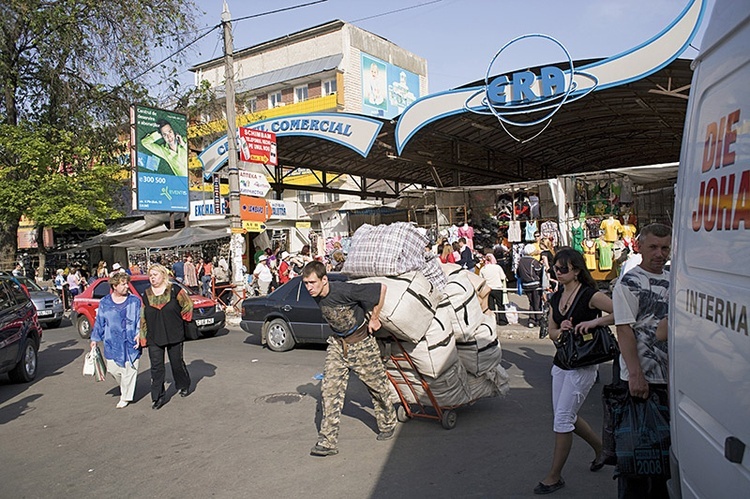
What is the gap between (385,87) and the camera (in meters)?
50.7

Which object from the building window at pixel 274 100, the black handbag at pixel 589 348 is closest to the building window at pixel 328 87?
the building window at pixel 274 100

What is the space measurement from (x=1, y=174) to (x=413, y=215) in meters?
17.7

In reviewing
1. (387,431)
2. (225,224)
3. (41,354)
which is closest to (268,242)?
(225,224)

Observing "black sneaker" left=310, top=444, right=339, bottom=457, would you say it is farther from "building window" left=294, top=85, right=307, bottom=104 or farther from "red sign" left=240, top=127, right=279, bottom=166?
"building window" left=294, top=85, right=307, bottom=104

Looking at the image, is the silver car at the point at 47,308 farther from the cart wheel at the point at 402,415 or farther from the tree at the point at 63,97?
the cart wheel at the point at 402,415

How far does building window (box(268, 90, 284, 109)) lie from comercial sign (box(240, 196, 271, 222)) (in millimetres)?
32229

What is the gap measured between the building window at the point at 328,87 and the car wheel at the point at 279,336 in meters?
36.3

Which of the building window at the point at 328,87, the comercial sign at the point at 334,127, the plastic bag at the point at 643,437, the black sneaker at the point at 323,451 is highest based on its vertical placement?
the building window at the point at 328,87

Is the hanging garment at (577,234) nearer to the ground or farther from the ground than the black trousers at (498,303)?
farther from the ground

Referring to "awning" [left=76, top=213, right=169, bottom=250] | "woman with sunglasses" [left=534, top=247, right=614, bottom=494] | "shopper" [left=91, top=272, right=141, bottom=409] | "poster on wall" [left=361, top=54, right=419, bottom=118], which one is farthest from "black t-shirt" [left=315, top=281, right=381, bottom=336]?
"poster on wall" [left=361, top=54, right=419, bottom=118]

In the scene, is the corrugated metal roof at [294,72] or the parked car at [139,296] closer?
the parked car at [139,296]

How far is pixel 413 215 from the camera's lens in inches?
816

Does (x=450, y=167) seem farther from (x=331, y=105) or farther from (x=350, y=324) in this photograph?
(x=331, y=105)

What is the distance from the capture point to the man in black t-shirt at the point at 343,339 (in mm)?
5719
